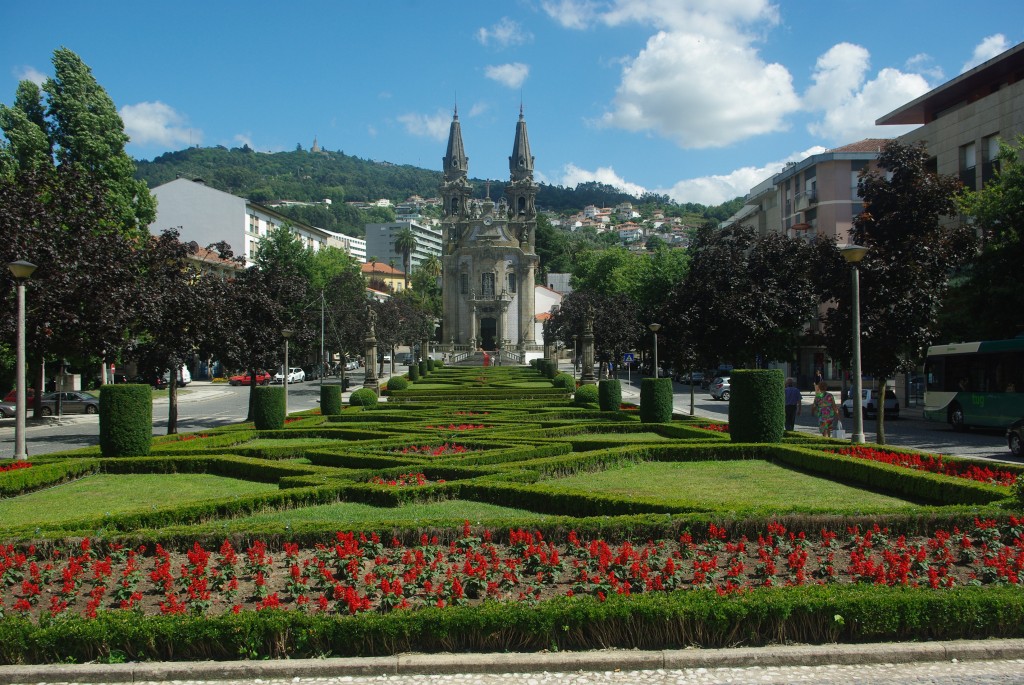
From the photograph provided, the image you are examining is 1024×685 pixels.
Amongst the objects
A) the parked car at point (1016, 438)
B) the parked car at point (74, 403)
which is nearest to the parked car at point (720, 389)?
the parked car at point (1016, 438)

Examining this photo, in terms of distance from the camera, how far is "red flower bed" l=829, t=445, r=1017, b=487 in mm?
12008

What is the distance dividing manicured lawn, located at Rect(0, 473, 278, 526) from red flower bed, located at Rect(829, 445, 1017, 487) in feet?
33.6

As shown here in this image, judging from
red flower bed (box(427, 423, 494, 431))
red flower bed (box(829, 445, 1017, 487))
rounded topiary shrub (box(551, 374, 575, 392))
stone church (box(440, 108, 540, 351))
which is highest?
stone church (box(440, 108, 540, 351))

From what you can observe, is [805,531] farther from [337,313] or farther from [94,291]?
[337,313]

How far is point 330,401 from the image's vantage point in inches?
1056

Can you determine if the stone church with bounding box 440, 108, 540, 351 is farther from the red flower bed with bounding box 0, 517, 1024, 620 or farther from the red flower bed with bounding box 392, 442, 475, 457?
the red flower bed with bounding box 0, 517, 1024, 620

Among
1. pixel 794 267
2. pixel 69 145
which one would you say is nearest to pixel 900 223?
Result: pixel 794 267

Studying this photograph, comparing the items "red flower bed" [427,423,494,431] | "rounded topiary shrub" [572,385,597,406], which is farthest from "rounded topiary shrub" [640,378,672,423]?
"rounded topiary shrub" [572,385,597,406]

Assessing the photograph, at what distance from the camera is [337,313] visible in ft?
176

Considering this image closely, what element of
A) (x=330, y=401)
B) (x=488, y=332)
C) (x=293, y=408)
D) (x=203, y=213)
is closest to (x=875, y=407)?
(x=330, y=401)

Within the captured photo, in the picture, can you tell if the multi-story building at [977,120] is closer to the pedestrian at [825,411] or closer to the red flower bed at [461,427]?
the pedestrian at [825,411]

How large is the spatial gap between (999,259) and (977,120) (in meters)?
9.23

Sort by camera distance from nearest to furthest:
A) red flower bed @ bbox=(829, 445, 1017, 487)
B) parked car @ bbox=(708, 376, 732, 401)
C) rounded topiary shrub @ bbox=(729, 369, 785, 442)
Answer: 1. red flower bed @ bbox=(829, 445, 1017, 487)
2. rounded topiary shrub @ bbox=(729, 369, 785, 442)
3. parked car @ bbox=(708, 376, 732, 401)

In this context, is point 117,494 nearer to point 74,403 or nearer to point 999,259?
point 999,259
